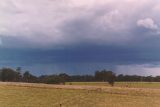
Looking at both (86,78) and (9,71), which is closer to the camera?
(9,71)

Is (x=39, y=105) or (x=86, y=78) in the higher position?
(x=86, y=78)

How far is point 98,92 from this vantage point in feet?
258

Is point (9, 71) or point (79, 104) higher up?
point (9, 71)

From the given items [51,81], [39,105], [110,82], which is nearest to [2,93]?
[39,105]

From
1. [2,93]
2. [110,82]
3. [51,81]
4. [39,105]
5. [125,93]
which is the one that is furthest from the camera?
[110,82]

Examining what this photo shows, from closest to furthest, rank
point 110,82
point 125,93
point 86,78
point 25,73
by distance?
point 125,93, point 110,82, point 25,73, point 86,78

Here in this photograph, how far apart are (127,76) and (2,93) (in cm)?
11966

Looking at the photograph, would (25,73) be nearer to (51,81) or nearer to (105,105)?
(51,81)

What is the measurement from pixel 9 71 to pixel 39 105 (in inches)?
4025

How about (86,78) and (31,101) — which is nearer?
(31,101)

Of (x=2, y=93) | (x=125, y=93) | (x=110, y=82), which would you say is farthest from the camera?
(x=110, y=82)

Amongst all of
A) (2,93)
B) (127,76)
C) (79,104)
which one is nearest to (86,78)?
(127,76)

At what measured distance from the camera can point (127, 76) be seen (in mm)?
181375

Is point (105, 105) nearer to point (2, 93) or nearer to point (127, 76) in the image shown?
point (2, 93)
